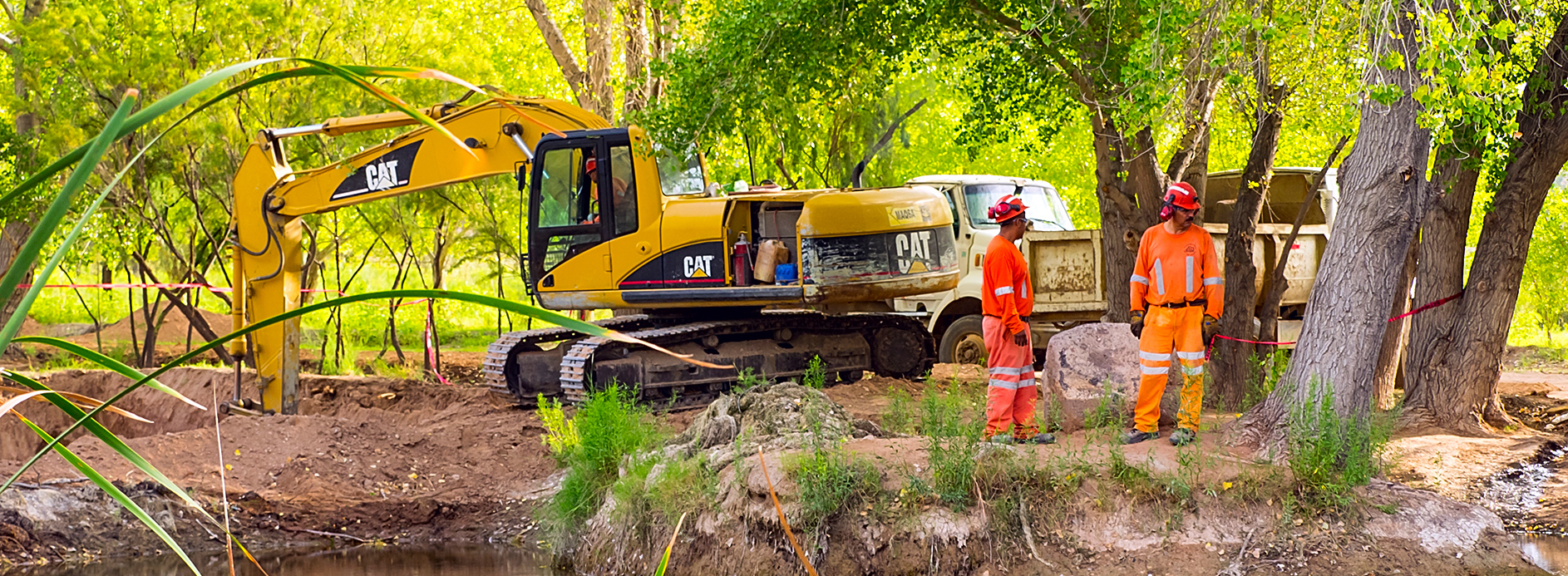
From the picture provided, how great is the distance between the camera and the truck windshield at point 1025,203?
1459 cm

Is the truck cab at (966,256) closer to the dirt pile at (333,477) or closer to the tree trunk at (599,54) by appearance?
the tree trunk at (599,54)

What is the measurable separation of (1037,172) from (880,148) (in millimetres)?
3101

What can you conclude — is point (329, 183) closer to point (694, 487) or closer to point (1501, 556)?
point (694, 487)

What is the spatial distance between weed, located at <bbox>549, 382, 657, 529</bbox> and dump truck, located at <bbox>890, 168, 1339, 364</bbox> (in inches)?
214

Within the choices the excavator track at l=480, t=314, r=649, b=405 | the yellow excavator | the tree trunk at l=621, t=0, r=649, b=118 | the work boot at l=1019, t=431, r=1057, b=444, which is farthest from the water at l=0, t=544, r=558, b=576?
the tree trunk at l=621, t=0, r=649, b=118

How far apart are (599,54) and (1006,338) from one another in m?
9.61

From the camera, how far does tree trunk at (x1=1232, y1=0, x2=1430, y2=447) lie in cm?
759

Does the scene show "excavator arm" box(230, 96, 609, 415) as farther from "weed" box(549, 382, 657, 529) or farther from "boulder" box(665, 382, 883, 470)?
"weed" box(549, 382, 657, 529)

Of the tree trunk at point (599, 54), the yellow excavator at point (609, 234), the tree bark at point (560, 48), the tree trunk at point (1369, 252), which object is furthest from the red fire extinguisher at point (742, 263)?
the tree bark at point (560, 48)

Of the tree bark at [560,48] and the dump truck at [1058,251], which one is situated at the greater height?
the tree bark at [560,48]

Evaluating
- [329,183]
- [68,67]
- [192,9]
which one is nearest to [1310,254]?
[329,183]

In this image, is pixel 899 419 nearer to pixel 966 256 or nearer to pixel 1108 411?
pixel 1108 411

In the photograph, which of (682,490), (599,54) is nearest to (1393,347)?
(682,490)

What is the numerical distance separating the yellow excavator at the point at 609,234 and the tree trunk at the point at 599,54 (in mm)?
4651
